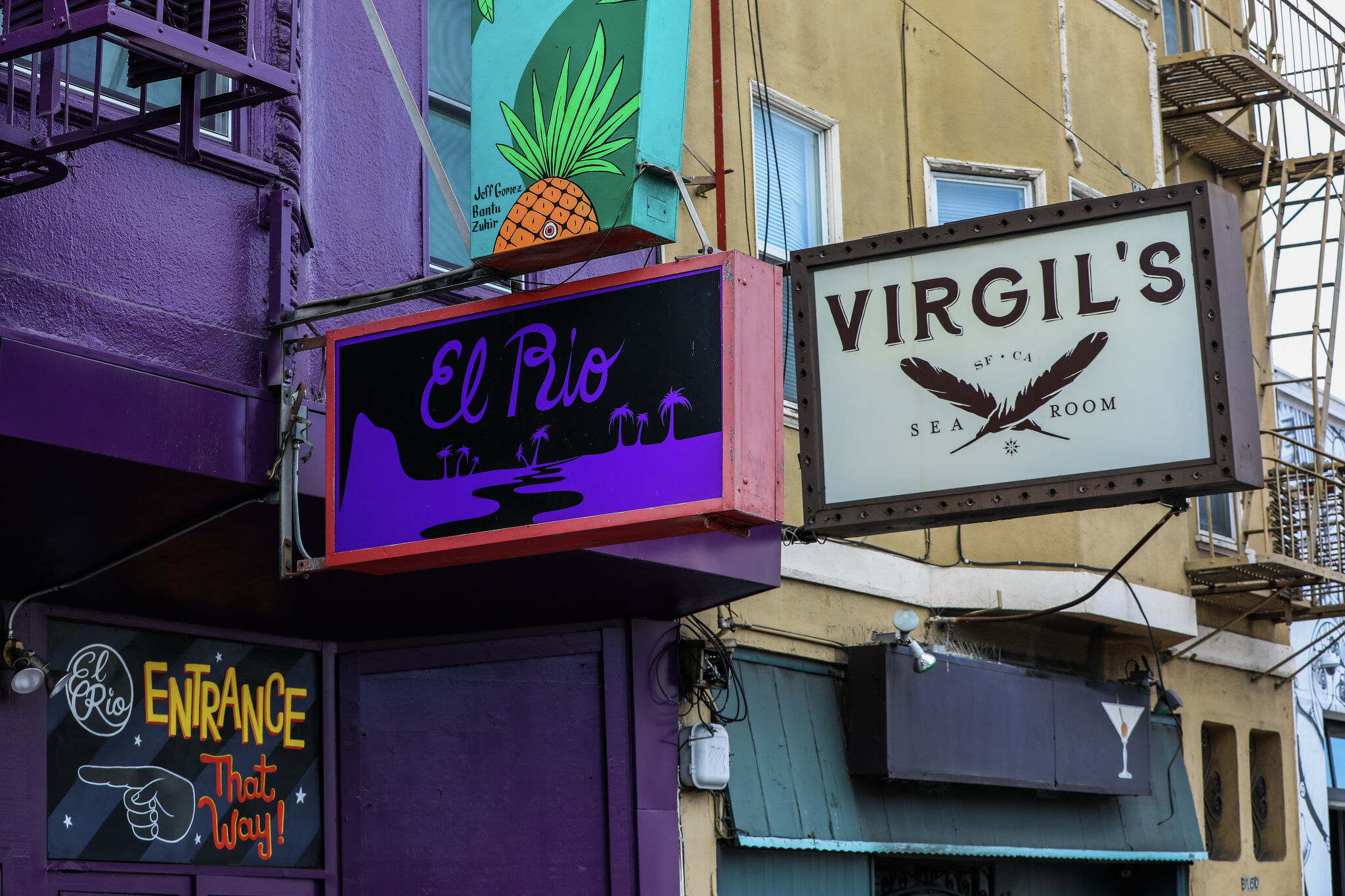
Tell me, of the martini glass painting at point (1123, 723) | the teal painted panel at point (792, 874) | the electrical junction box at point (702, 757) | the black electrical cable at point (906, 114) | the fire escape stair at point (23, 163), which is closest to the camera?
the fire escape stair at point (23, 163)

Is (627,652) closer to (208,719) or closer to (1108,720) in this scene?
(208,719)

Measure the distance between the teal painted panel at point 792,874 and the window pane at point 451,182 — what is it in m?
3.57

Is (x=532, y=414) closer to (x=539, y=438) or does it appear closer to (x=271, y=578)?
(x=539, y=438)

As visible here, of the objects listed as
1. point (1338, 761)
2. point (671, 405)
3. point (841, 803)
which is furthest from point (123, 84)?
point (1338, 761)

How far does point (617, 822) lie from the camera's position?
8523 mm

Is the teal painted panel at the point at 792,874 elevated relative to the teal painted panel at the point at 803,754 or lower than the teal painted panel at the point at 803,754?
lower

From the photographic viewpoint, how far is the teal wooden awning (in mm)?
9672

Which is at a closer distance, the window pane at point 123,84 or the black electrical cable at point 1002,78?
the window pane at point 123,84

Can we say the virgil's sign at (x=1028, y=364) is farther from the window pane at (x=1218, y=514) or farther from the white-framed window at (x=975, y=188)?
the window pane at (x=1218, y=514)

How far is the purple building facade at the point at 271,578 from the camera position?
6.26 metres

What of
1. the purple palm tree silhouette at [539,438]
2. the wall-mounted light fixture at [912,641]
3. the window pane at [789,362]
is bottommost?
the wall-mounted light fixture at [912,641]

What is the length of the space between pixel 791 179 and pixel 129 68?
5927 millimetres

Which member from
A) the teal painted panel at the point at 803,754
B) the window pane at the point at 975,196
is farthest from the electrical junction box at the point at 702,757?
the window pane at the point at 975,196

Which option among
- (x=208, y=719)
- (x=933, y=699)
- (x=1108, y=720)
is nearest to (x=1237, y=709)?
(x=1108, y=720)
